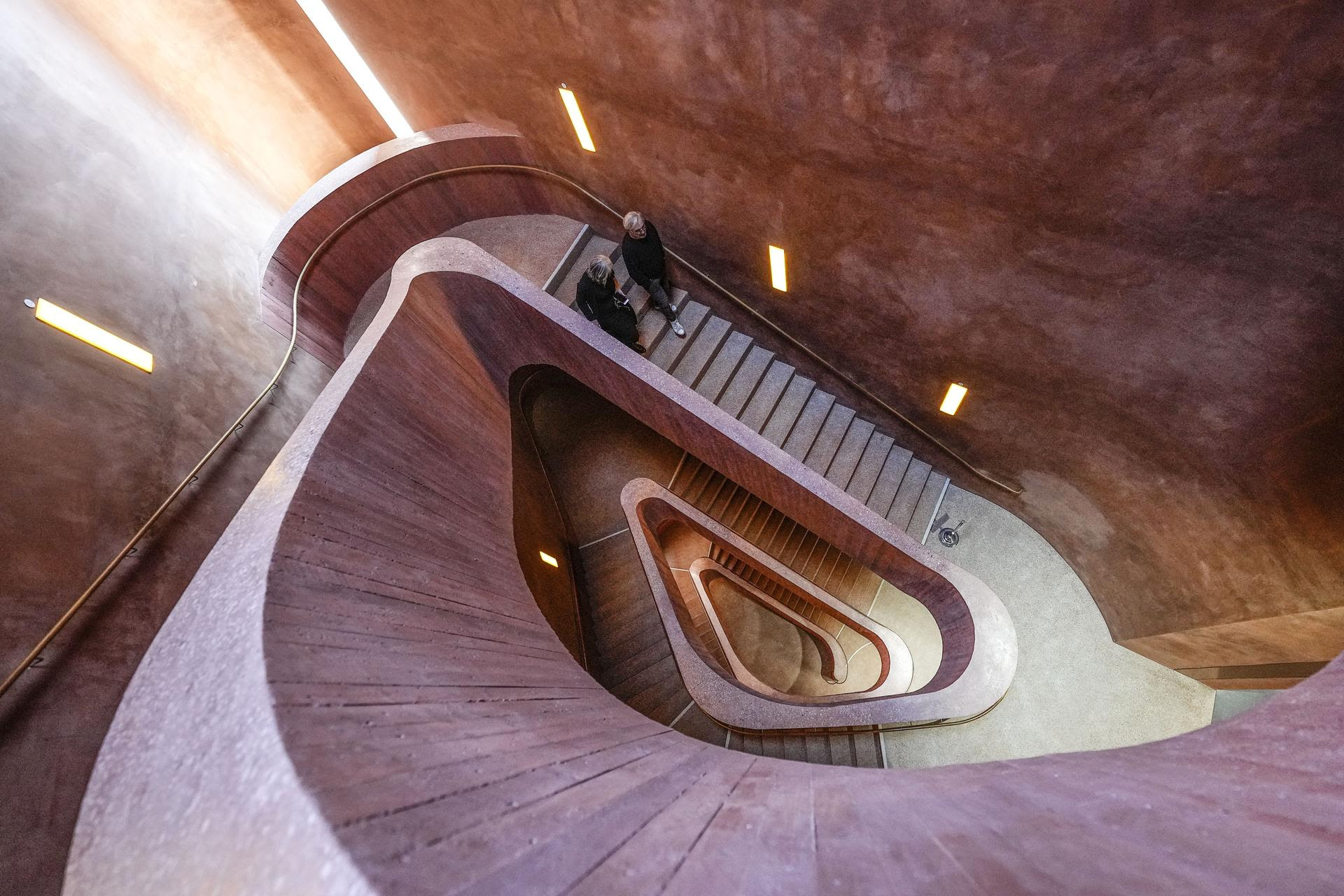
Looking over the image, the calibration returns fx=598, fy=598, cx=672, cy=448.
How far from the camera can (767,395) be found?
623 centimetres

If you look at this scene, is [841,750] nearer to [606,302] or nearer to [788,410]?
[788,410]

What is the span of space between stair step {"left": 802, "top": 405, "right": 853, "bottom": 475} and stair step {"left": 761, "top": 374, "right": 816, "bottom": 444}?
0.97 ft

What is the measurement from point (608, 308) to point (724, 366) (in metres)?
1.50

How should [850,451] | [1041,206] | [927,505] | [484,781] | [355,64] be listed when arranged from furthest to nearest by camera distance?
1. [927,505]
2. [850,451]
3. [355,64]
4. [1041,206]
5. [484,781]

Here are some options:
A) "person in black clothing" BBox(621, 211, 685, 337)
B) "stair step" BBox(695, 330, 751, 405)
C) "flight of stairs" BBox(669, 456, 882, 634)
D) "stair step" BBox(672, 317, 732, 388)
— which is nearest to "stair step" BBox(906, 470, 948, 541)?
"flight of stairs" BBox(669, 456, 882, 634)

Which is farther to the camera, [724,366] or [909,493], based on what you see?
[909,493]

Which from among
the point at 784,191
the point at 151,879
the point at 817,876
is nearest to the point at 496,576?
A: the point at 151,879

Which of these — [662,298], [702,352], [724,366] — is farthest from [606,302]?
[724,366]

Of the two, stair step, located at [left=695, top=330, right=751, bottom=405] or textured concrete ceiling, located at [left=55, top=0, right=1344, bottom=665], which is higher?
textured concrete ceiling, located at [left=55, top=0, right=1344, bottom=665]

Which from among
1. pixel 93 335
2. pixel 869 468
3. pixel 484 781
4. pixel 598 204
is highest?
pixel 598 204

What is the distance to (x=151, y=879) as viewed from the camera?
4.87 feet

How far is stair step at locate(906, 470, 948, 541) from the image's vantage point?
6.27 meters

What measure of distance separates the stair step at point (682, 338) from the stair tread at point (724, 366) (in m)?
0.32

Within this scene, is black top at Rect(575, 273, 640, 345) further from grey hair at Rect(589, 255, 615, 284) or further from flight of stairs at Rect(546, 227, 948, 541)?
flight of stairs at Rect(546, 227, 948, 541)
